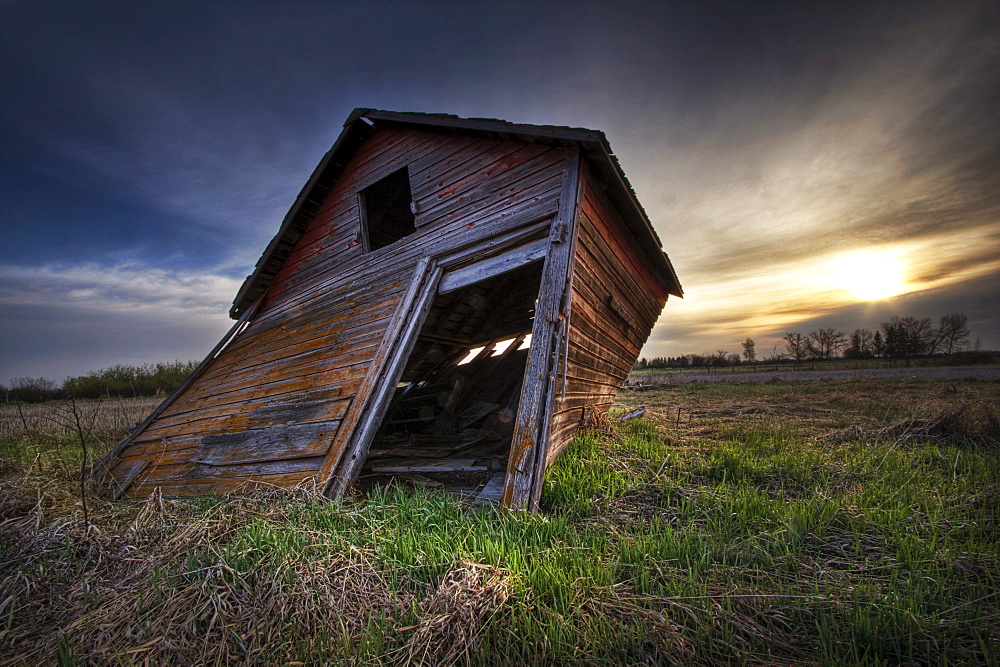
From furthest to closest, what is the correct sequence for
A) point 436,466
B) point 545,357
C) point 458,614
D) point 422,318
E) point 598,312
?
1. point 598,312
2. point 436,466
3. point 422,318
4. point 545,357
5. point 458,614

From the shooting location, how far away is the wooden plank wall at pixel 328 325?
4.39 meters

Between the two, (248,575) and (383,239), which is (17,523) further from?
(383,239)

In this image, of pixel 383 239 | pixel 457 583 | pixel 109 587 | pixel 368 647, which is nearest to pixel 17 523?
pixel 109 587

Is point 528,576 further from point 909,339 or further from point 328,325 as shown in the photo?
point 909,339

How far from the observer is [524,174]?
454cm

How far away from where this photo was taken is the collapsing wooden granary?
13.1 ft

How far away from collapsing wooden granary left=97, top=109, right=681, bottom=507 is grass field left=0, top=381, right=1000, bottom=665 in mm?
706

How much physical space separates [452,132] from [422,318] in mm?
2857

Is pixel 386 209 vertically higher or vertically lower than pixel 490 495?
higher

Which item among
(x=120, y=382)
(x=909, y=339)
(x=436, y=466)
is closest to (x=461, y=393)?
(x=436, y=466)

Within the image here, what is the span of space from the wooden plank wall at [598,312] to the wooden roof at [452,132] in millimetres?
199

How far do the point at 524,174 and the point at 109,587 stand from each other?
490 centimetres

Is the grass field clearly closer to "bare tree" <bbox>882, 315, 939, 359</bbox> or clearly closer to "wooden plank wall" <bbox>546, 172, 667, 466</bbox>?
"wooden plank wall" <bbox>546, 172, 667, 466</bbox>

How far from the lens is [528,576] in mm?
2188
